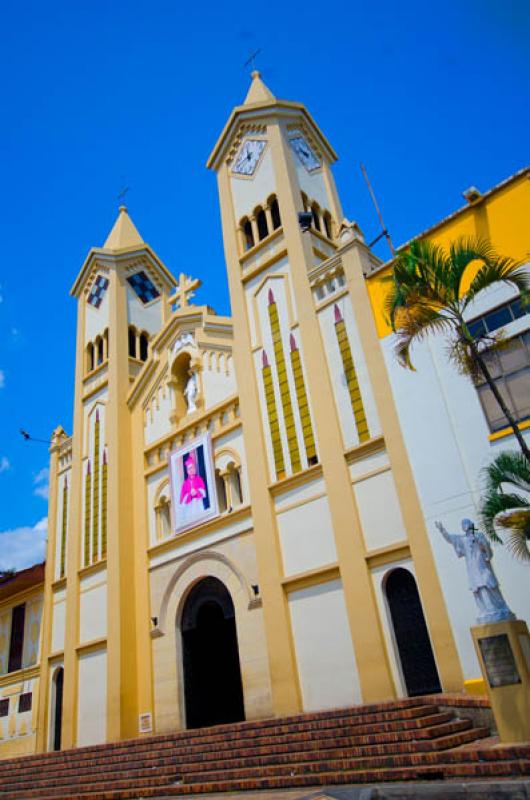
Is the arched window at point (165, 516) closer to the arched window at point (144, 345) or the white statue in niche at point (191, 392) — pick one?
the white statue in niche at point (191, 392)

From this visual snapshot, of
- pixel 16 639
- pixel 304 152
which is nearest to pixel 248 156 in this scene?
pixel 304 152

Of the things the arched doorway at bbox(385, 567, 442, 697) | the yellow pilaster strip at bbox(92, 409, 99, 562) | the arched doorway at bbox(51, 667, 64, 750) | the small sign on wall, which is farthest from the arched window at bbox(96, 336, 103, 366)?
the arched doorway at bbox(385, 567, 442, 697)

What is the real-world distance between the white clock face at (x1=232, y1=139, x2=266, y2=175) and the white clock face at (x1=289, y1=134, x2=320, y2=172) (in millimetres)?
1066

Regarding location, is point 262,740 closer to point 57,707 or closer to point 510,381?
point 510,381

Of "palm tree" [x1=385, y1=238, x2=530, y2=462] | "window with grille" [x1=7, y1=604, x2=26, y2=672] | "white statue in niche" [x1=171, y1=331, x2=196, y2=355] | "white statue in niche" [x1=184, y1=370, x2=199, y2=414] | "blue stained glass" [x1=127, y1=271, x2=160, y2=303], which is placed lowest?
"window with grille" [x1=7, y1=604, x2=26, y2=672]

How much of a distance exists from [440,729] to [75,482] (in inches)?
639

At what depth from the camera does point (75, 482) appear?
22438 mm

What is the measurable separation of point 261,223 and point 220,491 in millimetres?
8589

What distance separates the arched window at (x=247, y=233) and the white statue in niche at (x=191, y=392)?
4.52 m

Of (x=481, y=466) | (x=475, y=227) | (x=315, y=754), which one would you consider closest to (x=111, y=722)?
(x=315, y=754)

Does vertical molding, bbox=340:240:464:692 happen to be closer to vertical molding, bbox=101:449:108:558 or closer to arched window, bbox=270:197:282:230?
arched window, bbox=270:197:282:230

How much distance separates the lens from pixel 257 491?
52.9 feet

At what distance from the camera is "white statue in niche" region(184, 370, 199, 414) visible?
19781mm

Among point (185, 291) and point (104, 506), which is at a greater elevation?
point (185, 291)
